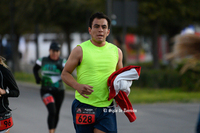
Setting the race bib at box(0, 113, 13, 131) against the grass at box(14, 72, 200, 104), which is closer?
the race bib at box(0, 113, 13, 131)

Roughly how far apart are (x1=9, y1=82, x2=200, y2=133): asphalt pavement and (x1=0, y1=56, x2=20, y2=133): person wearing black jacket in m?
3.47

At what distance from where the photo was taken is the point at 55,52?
275 inches

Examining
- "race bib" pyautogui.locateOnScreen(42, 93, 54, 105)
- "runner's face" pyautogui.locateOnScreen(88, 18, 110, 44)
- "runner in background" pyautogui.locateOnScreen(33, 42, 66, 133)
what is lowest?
"race bib" pyautogui.locateOnScreen(42, 93, 54, 105)

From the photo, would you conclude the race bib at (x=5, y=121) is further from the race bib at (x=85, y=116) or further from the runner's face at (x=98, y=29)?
the runner's face at (x=98, y=29)

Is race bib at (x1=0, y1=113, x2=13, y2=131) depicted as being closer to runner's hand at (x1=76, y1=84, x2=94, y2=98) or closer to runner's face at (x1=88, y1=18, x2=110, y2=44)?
runner's hand at (x1=76, y1=84, x2=94, y2=98)

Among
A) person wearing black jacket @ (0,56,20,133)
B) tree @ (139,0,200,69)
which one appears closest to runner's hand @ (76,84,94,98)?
person wearing black jacket @ (0,56,20,133)

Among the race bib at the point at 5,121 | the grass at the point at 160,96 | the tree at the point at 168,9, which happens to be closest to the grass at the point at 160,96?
the grass at the point at 160,96

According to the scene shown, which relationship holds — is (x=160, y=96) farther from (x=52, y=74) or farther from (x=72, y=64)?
(x=72, y=64)

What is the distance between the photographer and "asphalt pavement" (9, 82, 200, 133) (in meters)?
7.64

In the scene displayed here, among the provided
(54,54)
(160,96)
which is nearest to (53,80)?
(54,54)

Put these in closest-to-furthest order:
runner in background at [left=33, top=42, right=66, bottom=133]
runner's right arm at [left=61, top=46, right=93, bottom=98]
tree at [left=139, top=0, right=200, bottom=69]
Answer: runner's right arm at [left=61, top=46, right=93, bottom=98] → runner in background at [left=33, top=42, right=66, bottom=133] → tree at [left=139, top=0, right=200, bottom=69]

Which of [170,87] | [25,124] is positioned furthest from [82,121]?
[170,87]

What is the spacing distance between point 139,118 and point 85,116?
17.8ft

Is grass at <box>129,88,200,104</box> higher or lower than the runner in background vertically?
lower
